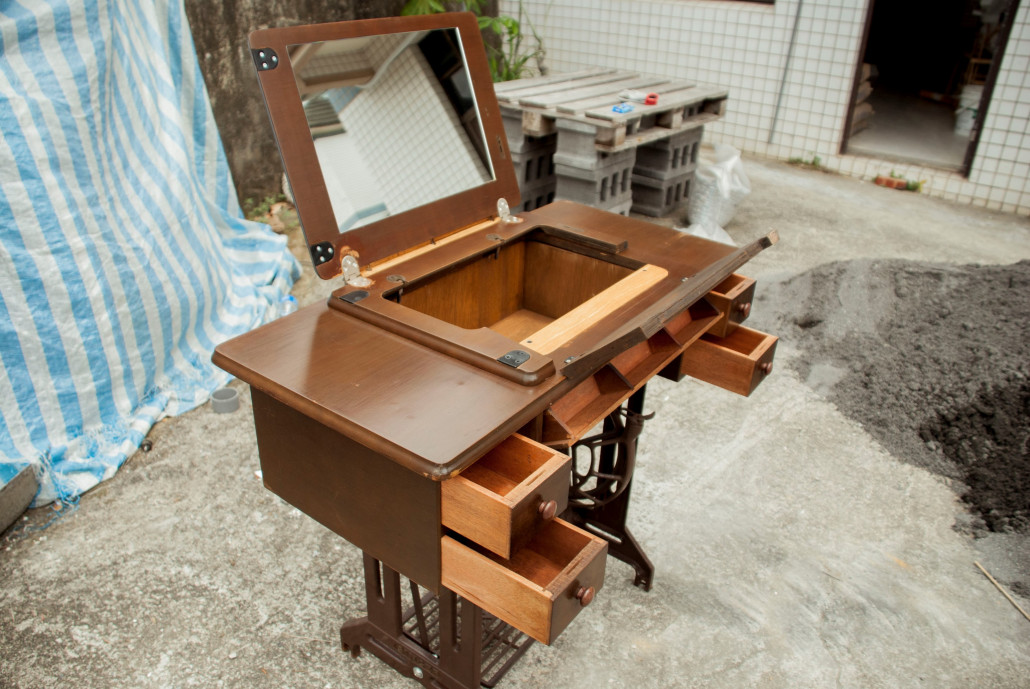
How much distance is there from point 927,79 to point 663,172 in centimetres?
597

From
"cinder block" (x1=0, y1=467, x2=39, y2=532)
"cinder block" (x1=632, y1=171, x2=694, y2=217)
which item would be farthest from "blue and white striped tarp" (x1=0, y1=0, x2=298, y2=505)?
"cinder block" (x1=632, y1=171, x2=694, y2=217)

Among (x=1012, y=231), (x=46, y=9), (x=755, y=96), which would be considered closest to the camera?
(x=46, y=9)

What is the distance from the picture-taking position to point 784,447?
10.8ft

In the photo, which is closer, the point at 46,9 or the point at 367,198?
the point at 367,198

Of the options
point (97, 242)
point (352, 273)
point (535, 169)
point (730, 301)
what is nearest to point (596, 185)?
point (535, 169)

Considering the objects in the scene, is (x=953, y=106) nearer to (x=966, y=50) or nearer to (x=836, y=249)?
(x=966, y=50)

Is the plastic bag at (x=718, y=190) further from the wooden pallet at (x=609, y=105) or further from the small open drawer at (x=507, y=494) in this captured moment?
the small open drawer at (x=507, y=494)

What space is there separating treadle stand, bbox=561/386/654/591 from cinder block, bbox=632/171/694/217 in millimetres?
3096

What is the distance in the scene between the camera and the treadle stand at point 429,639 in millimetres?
1919

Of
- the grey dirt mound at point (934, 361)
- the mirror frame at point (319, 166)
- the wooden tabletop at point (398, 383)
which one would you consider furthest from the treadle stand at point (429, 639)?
the grey dirt mound at point (934, 361)

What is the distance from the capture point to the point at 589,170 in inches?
179

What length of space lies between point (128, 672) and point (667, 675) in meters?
1.57

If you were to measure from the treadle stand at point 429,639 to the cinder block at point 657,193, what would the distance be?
3728 millimetres

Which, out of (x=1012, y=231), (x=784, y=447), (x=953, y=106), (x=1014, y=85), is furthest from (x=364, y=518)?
(x=953, y=106)
